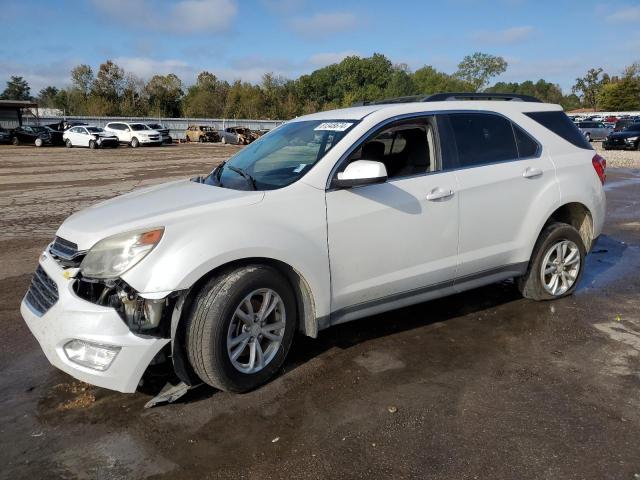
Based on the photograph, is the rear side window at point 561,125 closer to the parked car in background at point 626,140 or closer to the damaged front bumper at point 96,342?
the damaged front bumper at point 96,342

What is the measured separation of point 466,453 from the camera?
282 centimetres

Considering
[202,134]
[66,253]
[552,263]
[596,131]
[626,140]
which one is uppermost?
[202,134]

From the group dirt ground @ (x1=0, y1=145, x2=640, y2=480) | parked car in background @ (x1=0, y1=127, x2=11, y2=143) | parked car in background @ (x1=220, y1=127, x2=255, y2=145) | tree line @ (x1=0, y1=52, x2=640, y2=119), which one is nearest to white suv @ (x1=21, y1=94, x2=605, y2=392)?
dirt ground @ (x1=0, y1=145, x2=640, y2=480)

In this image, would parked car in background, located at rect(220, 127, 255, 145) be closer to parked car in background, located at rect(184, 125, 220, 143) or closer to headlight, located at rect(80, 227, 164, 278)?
parked car in background, located at rect(184, 125, 220, 143)

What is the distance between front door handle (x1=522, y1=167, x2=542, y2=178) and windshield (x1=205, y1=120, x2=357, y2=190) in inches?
64.3

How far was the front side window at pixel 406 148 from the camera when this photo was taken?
420 cm

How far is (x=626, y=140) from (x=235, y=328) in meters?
30.0

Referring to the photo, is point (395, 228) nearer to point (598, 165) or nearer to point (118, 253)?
point (118, 253)

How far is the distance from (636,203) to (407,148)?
8.83m

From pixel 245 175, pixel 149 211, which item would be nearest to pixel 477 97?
pixel 245 175

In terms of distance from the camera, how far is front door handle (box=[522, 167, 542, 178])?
4.59 meters

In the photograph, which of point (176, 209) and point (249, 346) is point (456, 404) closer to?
point (249, 346)

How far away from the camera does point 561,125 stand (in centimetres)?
507

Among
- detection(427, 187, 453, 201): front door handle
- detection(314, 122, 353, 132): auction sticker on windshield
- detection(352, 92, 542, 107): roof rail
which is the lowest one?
detection(427, 187, 453, 201): front door handle
